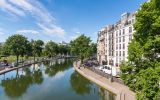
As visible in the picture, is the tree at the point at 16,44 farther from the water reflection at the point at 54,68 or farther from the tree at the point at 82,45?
the tree at the point at 82,45

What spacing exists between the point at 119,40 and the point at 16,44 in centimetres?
5262

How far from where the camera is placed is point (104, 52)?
4589 inches

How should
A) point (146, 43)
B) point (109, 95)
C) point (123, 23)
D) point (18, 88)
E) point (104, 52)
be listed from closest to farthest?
point (146, 43), point (109, 95), point (18, 88), point (123, 23), point (104, 52)

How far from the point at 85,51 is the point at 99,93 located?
7287cm

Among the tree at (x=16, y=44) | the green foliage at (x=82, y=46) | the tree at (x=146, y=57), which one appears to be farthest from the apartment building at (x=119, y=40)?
the tree at (x=146, y=57)

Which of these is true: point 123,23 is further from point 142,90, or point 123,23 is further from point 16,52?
point 142,90

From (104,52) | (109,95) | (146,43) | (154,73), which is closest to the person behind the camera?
(154,73)

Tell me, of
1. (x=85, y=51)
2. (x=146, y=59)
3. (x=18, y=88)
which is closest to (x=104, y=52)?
(x=85, y=51)

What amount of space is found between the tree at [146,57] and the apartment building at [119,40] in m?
50.1

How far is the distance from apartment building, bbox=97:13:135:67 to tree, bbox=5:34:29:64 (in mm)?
40982

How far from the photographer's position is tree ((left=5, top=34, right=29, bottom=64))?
389ft

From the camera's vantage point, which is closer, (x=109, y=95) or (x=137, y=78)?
(x=137, y=78)

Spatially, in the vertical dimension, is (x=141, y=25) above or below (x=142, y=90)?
above

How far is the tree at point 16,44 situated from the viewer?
118m
